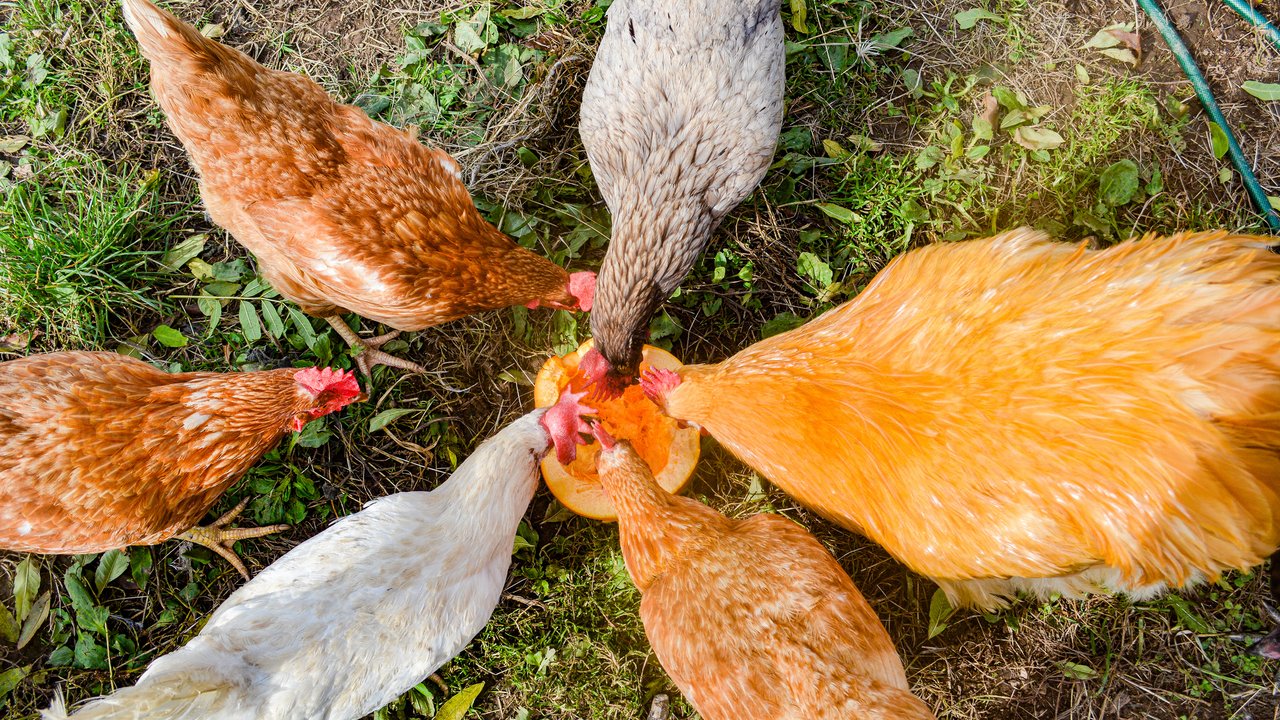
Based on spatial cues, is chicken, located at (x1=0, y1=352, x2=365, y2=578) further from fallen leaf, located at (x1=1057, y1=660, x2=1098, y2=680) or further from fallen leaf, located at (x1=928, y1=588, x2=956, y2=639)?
fallen leaf, located at (x1=1057, y1=660, x2=1098, y2=680)

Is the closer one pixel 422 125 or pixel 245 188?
pixel 245 188

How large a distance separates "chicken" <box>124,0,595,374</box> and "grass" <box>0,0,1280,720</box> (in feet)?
1.72

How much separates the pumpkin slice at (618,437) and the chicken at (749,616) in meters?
0.26

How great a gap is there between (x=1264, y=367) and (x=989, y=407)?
0.60 meters

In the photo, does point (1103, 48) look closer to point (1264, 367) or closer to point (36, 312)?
point (1264, 367)

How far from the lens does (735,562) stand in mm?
2213

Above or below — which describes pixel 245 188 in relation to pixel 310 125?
below

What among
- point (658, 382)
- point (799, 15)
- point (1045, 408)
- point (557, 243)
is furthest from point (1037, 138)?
point (557, 243)

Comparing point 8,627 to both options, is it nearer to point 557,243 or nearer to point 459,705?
point 459,705

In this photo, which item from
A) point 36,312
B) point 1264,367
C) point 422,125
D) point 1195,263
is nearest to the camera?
point 1264,367

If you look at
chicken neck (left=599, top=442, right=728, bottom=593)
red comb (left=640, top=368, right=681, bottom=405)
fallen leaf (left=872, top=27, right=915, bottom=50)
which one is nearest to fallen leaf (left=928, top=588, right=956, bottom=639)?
chicken neck (left=599, top=442, right=728, bottom=593)

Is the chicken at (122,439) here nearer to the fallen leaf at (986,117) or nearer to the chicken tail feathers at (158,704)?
the chicken tail feathers at (158,704)

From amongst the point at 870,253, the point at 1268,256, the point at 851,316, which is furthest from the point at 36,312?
the point at 1268,256

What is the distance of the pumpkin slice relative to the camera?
261 cm
